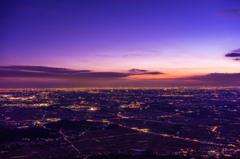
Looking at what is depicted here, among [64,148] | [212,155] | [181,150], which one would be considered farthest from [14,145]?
[212,155]

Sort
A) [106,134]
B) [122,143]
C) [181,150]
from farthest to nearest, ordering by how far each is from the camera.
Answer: [106,134] < [122,143] < [181,150]

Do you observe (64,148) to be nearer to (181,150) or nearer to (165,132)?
(181,150)

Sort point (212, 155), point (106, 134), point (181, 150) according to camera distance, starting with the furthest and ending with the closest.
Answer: point (106, 134), point (181, 150), point (212, 155)

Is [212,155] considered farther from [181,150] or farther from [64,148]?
[64,148]

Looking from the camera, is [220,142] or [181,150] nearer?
[181,150]

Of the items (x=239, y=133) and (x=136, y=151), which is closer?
(x=136, y=151)

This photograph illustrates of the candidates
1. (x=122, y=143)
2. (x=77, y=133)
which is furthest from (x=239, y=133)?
(x=77, y=133)

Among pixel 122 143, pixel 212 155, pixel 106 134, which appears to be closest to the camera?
pixel 212 155
